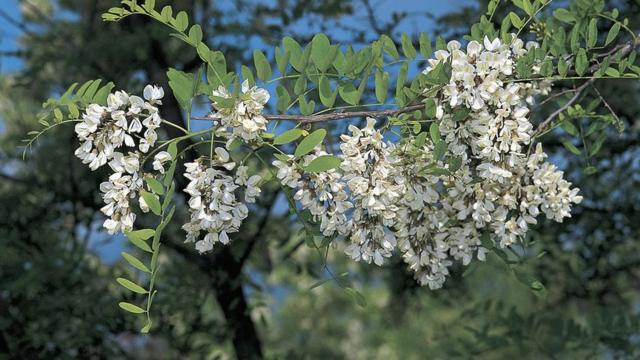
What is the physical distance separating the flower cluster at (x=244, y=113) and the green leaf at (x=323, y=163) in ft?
0.30

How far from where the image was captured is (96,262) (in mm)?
3879

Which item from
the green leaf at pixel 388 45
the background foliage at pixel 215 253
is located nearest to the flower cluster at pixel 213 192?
the green leaf at pixel 388 45

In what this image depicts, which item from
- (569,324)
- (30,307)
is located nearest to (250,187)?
(30,307)

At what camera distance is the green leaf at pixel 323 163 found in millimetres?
1208

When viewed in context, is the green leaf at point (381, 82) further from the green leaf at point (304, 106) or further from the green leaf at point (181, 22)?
the green leaf at point (181, 22)

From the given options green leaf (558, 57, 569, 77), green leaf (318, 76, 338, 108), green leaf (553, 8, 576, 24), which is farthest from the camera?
green leaf (553, 8, 576, 24)

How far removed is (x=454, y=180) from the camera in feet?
4.68

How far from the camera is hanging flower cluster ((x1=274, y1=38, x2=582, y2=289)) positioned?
1.26 metres

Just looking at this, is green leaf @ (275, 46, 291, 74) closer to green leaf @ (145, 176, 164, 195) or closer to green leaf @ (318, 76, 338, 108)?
green leaf @ (318, 76, 338, 108)

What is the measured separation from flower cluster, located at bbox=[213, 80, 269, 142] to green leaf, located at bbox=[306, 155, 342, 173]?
0.09 meters

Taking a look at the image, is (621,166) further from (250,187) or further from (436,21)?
(250,187)

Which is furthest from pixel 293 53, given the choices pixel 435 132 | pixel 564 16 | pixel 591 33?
pixel 564 16

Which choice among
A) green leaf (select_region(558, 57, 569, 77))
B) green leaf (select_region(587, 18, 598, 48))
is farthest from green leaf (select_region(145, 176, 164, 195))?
green leaf (select_region(587, 18, 598, 48))

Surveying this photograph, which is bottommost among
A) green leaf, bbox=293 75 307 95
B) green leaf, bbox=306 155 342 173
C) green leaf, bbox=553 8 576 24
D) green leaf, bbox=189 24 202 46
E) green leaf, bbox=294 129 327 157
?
green leaf, bbox=553 8 576 24
